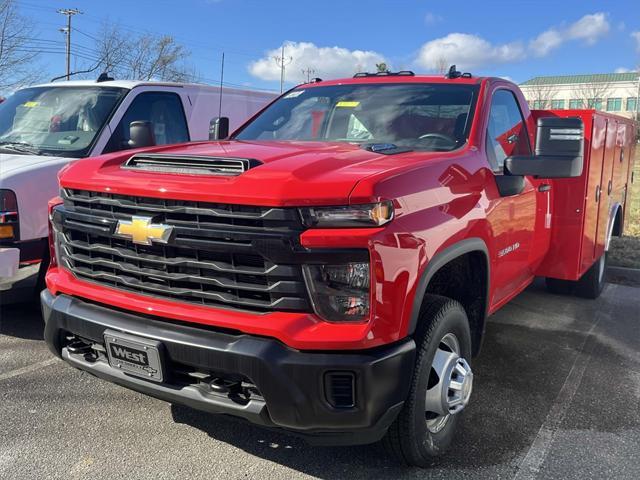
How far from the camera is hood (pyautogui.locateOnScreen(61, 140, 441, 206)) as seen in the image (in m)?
2.38

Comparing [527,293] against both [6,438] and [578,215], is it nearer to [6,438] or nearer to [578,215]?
[578,215]

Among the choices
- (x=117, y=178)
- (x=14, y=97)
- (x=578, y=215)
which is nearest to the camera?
(x=117, y=178)

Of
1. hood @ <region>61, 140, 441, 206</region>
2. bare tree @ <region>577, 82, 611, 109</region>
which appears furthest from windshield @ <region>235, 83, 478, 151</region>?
bare tree @ <region>577, 82, 611, 109</region>

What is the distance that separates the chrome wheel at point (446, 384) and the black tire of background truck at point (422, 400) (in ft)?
0.26

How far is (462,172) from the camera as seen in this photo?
3.14 m

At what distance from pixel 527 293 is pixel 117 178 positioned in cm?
504

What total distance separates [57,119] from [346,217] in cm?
430

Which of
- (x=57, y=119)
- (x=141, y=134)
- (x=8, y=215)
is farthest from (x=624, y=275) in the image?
(x=8, y=215)

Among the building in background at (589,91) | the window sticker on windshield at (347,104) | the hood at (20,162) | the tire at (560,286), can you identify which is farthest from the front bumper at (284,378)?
the building in background at (589,91)

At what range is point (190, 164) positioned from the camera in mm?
2799

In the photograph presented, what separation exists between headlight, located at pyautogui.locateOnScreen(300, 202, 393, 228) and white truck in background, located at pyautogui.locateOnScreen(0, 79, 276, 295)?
2552mm

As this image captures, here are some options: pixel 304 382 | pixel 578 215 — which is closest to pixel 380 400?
pixel 304 382

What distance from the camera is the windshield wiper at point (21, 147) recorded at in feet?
17.1

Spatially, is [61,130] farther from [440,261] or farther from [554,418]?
[554,418]
